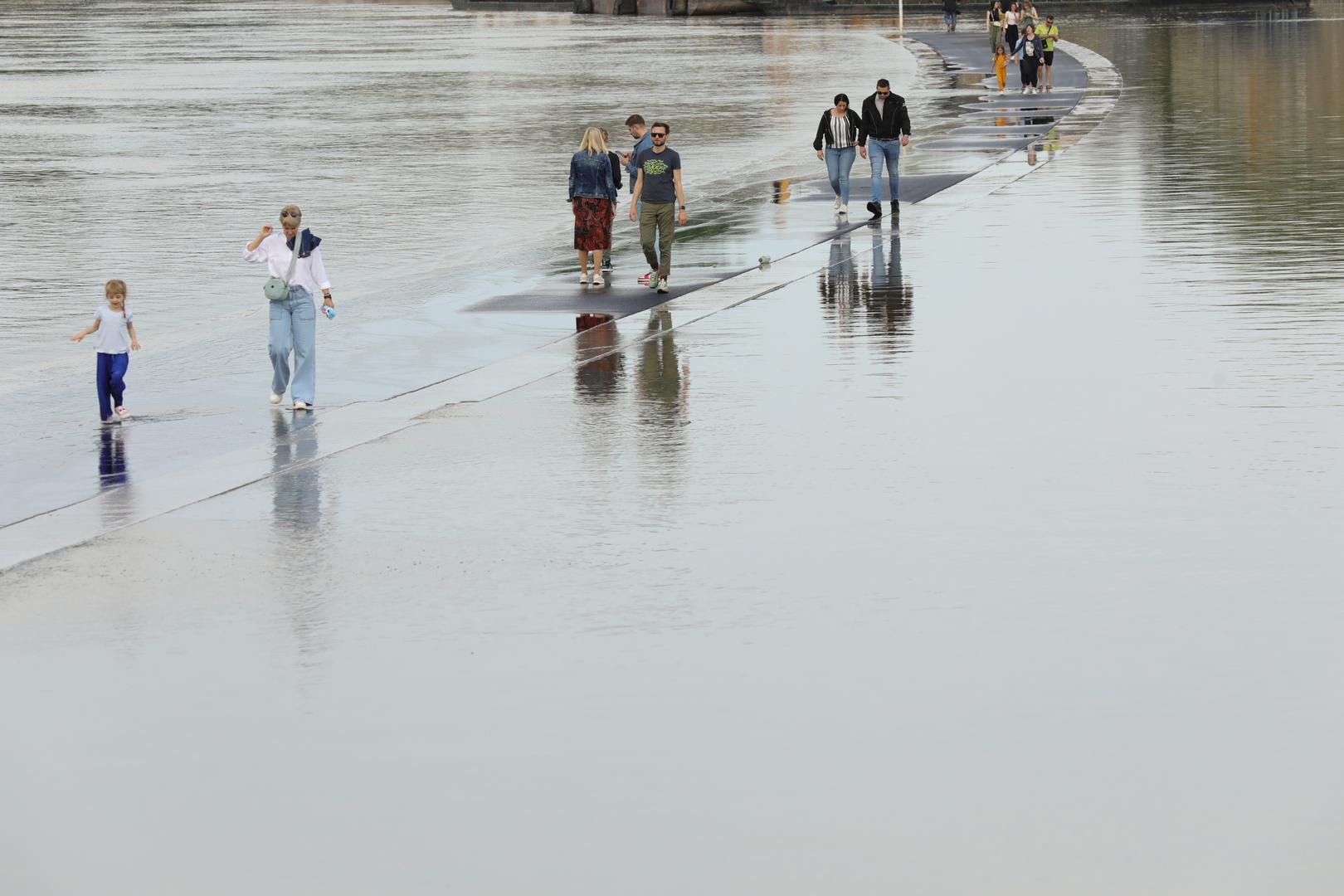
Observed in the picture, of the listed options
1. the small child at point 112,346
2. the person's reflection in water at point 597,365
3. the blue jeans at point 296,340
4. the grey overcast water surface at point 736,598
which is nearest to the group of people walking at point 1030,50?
the grey overcast water surface at point 736,598

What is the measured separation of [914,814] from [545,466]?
214 inches

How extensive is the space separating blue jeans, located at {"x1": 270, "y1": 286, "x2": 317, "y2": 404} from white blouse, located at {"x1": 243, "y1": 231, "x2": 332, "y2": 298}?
75 mm

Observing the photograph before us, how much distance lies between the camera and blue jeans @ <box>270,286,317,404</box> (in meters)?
13.5

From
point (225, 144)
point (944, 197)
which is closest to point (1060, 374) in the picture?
point (944, 197)

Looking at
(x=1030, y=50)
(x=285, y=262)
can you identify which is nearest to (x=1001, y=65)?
(x=1030, y=50)

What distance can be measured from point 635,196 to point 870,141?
646 centimetres

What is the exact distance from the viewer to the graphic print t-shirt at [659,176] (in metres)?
18.8

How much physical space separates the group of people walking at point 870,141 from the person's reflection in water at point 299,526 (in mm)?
11570

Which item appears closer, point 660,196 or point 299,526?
point 299,526

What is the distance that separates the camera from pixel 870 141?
24797mm

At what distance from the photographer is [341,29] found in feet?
324

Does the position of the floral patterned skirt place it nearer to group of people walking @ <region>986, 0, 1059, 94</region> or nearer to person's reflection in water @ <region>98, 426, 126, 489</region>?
person's reflection in water @ <region>98, 426, 126, 489</region>

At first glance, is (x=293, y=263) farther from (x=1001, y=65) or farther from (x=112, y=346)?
(x=1001, y=65)

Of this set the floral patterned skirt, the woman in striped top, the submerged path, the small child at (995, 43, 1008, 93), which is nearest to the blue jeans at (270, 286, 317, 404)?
the submerged path
